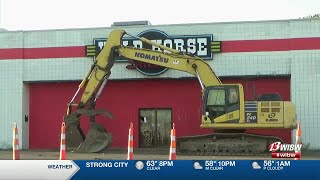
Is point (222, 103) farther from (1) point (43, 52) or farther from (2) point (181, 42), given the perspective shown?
(1) point (43, 52)

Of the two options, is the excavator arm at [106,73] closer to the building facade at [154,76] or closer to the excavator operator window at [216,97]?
the excavator operator window at [216,97]

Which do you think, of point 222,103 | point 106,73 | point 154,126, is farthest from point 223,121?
point 154,126

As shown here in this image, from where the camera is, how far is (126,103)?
22.3 metres

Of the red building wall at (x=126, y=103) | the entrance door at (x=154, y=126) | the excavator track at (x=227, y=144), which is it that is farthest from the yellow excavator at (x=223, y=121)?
the entrance door at (x=154, y=126)

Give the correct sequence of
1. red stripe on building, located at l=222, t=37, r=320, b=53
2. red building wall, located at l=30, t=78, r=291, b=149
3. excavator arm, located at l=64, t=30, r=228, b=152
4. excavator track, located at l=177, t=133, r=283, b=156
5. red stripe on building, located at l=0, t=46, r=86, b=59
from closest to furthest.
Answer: excavator track, located at l=177, t=133, r=283, b=156 → excavator arm, located at l=64, t=30, r=228, b=152 → red stripe on building, located at l=222, t=37, r=320, b=53 → red building wall, located at l=30, t=78, r=291, b=149 → red stripe on building, located at l=0, t=46, r=86, b=59

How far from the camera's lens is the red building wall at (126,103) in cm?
2169

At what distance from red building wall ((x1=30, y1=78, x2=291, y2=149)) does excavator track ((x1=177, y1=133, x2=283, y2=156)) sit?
339cm

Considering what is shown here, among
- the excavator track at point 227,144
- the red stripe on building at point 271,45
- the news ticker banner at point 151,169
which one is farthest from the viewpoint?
the red stripe on building at point 271,45

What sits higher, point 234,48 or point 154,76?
point 234,48

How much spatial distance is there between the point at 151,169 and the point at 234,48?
15563mm

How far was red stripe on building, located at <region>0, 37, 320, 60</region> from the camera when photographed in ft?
67.6

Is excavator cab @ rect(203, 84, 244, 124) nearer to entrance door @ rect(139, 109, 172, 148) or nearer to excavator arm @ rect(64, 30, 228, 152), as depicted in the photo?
excavator arm @ rect(64, 30, 228, 152)

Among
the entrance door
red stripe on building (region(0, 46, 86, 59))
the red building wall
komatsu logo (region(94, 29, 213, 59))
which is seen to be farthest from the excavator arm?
the entrance door

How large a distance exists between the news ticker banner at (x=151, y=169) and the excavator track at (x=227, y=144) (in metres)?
11.2
